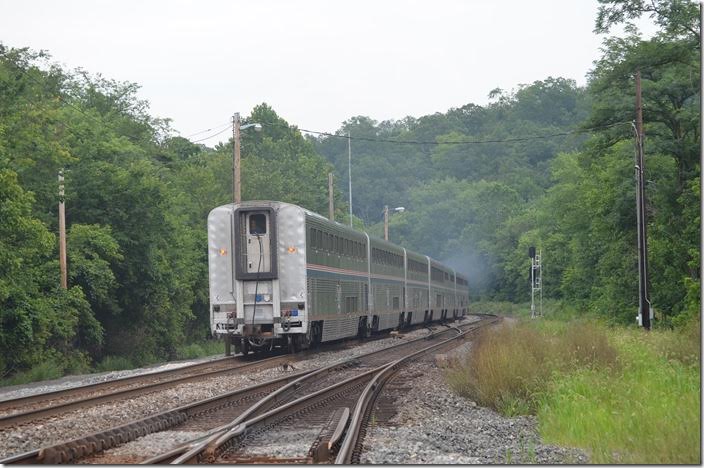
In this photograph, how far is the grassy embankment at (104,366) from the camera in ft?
95.2

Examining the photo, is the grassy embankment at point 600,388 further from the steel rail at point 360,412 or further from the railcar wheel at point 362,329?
the railcar wheel at point 362,329

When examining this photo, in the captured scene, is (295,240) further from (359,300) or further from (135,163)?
(135,163)

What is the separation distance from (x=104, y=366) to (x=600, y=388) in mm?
27078

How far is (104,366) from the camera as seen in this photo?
38.1 meters

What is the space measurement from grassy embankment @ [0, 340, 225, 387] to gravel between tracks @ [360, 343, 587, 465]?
52.3 feet

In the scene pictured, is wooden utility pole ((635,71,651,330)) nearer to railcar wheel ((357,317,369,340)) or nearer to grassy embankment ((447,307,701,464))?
grassy embankment ((447,307,701,464))

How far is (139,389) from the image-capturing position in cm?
1702

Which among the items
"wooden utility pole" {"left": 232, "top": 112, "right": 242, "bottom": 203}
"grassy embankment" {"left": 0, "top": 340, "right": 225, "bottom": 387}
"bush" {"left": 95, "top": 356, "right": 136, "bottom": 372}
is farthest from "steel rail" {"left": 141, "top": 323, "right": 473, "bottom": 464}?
"bush" {"left": 95, "top": 356, "right": 136, "bottom": 372}

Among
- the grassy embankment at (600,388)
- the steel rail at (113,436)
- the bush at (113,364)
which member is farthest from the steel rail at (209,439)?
the bush at (113,364)

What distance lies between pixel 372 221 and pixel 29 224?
128 metres

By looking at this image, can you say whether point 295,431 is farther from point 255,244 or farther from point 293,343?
point 293,343

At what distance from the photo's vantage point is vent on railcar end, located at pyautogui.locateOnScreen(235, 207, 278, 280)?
1003 inches

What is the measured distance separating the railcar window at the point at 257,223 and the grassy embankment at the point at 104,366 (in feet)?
25.8

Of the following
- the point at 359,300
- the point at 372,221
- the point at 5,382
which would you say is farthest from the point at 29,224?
the point at 372,221
